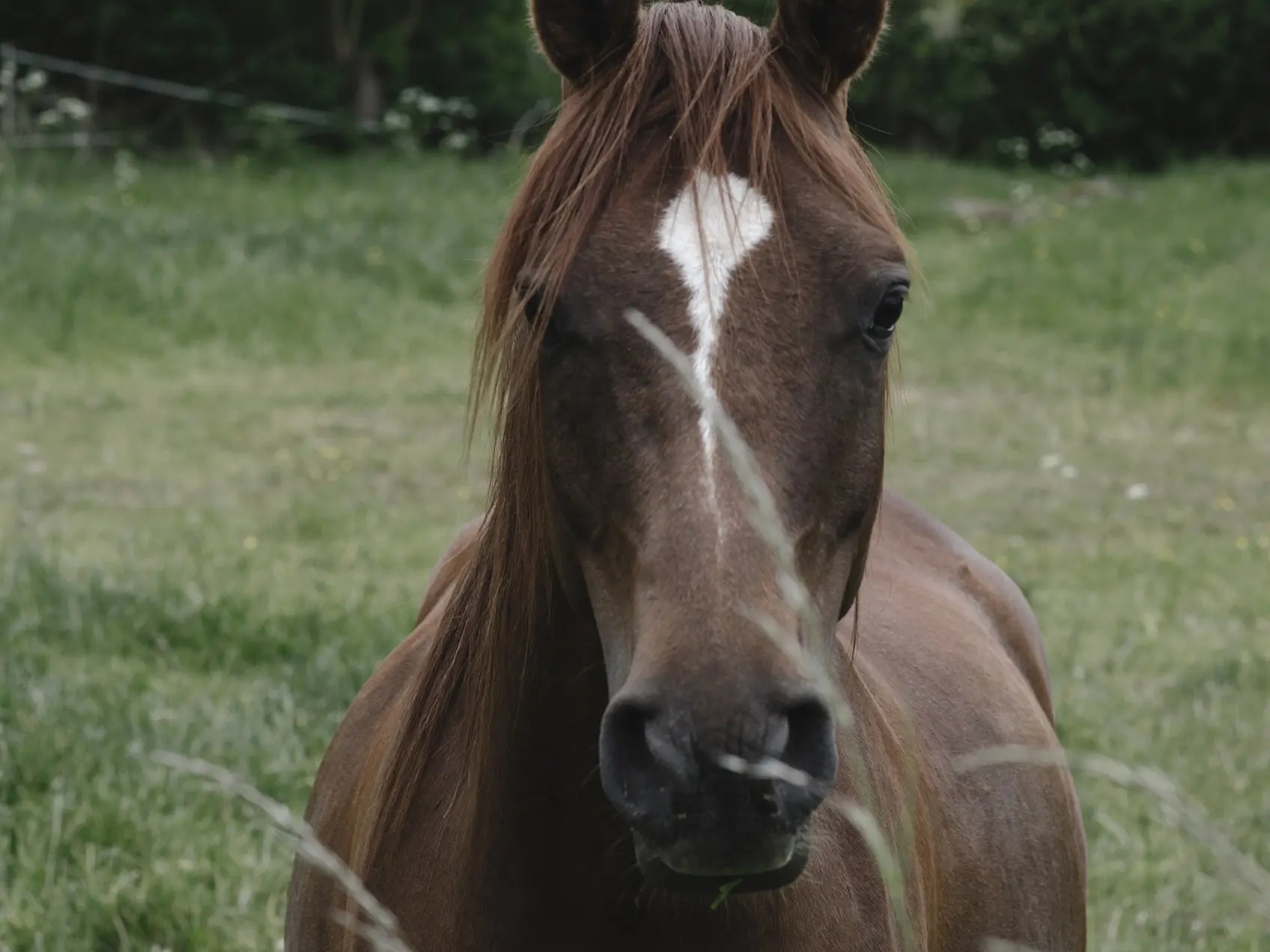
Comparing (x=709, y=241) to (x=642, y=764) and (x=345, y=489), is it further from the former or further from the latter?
(x=345, y=489)

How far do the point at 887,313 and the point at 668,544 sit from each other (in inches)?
17.5

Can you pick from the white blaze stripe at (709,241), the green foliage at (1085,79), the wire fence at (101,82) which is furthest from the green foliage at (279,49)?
the white blaze stripe at (709,241)

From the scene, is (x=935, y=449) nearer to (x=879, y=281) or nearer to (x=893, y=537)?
(x=893, y=537)

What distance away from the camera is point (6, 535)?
6.18 meters

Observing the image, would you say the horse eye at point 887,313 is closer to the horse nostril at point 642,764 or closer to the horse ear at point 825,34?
the horse ear at point 825,34

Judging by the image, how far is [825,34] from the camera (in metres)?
2.09

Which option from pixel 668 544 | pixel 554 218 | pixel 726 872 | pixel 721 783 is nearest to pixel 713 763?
pixel 721 783

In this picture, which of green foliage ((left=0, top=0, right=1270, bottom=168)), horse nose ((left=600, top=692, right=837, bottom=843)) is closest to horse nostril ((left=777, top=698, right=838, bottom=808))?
horse nose ((left=600, top=692, right=837, bottom=843))

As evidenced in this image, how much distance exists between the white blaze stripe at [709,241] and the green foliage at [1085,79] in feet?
61.0

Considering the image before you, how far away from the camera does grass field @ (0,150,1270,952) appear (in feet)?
12.3

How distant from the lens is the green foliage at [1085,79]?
64.4 feet

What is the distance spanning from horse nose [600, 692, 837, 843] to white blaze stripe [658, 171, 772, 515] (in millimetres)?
290

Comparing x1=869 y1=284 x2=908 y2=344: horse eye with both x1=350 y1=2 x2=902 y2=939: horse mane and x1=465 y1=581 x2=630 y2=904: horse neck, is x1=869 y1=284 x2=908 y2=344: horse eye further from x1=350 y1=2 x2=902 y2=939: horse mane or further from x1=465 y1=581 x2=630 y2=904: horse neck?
x1=465 y1=581 x2=630 y2=904: horse neck

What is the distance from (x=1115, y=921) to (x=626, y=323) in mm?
2422
